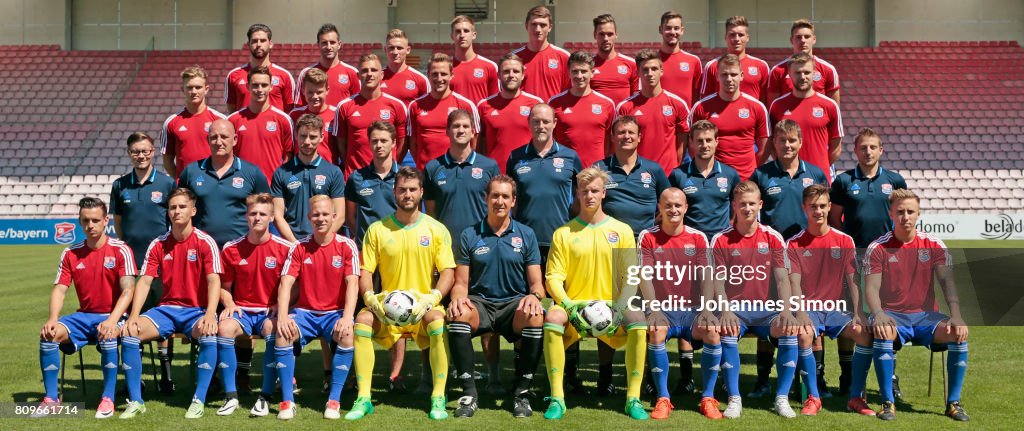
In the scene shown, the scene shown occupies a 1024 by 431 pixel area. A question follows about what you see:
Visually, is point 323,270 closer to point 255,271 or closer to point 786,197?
point 255,271

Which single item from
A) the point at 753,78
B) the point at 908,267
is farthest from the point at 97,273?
the point at 753,78

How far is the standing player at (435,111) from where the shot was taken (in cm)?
749

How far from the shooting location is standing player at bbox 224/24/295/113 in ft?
27.2

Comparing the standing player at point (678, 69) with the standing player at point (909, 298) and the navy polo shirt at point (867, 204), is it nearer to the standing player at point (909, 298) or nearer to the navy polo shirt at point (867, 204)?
the navy polo shirt at point (867, 204)

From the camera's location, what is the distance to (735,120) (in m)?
7.46

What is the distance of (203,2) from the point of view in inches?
1089

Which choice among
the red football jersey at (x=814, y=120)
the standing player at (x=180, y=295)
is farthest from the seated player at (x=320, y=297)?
the red football jersey at (x=814, y=120)

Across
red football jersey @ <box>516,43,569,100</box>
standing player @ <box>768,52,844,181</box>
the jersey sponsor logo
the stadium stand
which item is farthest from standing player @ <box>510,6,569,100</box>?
the jersey sponsor logo

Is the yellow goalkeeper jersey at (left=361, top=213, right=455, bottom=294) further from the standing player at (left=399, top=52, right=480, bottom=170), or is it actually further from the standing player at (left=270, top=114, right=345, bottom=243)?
the standing player at (left=399, top=52, right=480, bottom=170)

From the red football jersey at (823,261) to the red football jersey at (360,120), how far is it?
10.8ft

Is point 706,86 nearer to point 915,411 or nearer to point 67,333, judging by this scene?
point 915,411

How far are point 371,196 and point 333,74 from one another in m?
2.44

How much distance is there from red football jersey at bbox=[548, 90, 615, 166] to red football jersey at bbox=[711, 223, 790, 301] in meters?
1.66

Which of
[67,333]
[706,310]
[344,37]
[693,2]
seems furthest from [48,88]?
[706,310]
